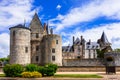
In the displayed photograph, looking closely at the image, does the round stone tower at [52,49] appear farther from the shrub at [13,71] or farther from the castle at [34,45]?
the shrub at [13,71]

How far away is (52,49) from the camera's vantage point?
191ft

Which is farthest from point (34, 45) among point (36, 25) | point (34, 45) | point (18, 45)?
point (18, 45)

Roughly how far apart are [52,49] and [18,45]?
8.06 meters

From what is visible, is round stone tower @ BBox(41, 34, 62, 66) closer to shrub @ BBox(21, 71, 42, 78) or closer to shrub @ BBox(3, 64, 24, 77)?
shrub @ BBox(3, 64, 24, 77)

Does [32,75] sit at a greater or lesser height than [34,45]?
lesser

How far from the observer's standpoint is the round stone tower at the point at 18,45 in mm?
55562

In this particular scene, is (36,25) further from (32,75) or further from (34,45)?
(32,75)

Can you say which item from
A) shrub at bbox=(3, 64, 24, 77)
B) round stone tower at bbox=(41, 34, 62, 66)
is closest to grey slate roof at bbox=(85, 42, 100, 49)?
round stone tower at bbox=(41, 34, 62, 66)

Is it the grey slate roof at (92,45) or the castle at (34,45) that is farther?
the grey slate roof at (92,45)

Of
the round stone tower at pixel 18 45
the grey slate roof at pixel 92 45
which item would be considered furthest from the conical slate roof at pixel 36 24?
the grey slate roof at pixel 92 45

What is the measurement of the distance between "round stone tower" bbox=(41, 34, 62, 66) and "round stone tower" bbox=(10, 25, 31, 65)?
4954 mm

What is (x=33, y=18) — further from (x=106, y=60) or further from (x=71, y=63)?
(x=106, y=60)

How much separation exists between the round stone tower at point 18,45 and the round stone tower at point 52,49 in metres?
4.95

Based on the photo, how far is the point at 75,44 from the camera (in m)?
94.6
